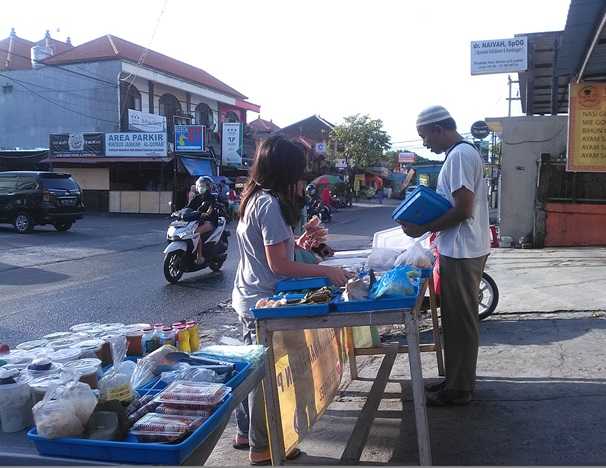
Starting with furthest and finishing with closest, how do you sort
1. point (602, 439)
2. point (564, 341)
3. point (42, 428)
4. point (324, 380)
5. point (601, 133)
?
point (601, 133) < point (564, 341) < point (324, 380) < point (602, 439) < point (42, 428)

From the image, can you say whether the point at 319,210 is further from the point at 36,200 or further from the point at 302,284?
the point at 302,284

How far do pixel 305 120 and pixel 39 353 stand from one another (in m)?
56.7

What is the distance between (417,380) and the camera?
280 centimetres

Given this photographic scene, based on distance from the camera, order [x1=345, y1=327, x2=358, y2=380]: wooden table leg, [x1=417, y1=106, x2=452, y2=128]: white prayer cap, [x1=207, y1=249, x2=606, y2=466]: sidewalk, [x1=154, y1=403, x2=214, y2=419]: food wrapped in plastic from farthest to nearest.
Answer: [x1=345, y1=327, x2=358, y2=380]: wooden table leg, [x1=417, y1=106, x2=452, y2=128]: white prayer cap, [x1=207, y1=249, x2=606, y2=466]: sidewalk, [x1=154, y1=403, x2=214, y2=419]: food wrapped in plastic

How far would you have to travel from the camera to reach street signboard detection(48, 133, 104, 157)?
2820cm

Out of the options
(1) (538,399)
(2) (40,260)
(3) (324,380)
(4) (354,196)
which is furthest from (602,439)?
(4) (354,196)

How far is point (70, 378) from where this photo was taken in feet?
6.84

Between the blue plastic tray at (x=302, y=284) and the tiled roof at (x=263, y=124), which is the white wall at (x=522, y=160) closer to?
the blue plastic tray at (x=302, y=284)

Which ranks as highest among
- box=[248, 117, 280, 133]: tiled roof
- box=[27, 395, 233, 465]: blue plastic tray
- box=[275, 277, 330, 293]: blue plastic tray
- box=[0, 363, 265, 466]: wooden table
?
box=[248, 117, 280, 133]: tiled roof

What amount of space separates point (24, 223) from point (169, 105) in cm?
1817

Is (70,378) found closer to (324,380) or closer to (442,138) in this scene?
(324,380)

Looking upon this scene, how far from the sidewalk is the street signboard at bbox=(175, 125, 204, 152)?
23440mm

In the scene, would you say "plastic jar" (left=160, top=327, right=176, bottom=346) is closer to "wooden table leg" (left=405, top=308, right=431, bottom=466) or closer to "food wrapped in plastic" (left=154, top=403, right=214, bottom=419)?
"food wrapped in plastic" (left=154, top=403, right=214, bottom=419)

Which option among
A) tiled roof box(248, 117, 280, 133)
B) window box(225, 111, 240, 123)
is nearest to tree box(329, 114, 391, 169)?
tiled roof box(248, 117, 280, 133)
